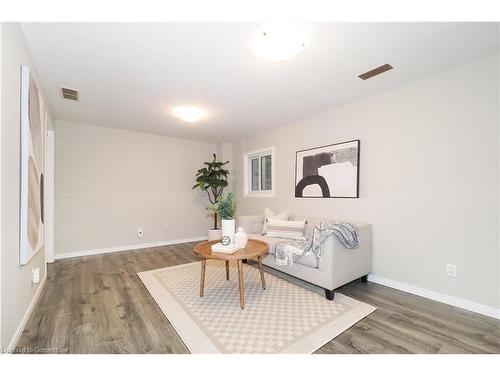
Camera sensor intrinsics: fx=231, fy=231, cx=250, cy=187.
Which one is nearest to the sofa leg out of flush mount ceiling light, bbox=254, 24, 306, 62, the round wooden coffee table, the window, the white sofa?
the white sofa

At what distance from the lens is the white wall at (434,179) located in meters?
2.10

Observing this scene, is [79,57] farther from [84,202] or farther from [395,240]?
[395,240]

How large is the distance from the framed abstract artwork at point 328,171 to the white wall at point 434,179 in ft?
0.37

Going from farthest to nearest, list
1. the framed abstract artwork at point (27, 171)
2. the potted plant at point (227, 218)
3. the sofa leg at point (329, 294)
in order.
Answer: the potted plant at point (227, 218) → the sofa leg at point (329, 294) → the framed abstract artwork at point (27, 171)

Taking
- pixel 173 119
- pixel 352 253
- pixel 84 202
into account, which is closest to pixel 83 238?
pixel 84 202

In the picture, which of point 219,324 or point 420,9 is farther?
point 219,324

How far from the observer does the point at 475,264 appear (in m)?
2.15

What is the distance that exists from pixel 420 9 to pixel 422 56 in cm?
68

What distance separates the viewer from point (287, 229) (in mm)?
3271

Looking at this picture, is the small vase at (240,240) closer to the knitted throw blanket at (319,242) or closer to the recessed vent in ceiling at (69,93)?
the knitted throw blanket at (319,242)

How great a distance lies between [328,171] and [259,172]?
70.6 inches

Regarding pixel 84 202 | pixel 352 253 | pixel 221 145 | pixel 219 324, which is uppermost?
pixel 221 145

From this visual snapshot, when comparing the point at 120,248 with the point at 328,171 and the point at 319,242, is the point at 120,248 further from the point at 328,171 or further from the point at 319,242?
the point at 328,171

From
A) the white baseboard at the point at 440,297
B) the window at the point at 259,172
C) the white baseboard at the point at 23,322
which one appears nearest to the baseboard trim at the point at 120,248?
the white baseboard at the point at 23,322
